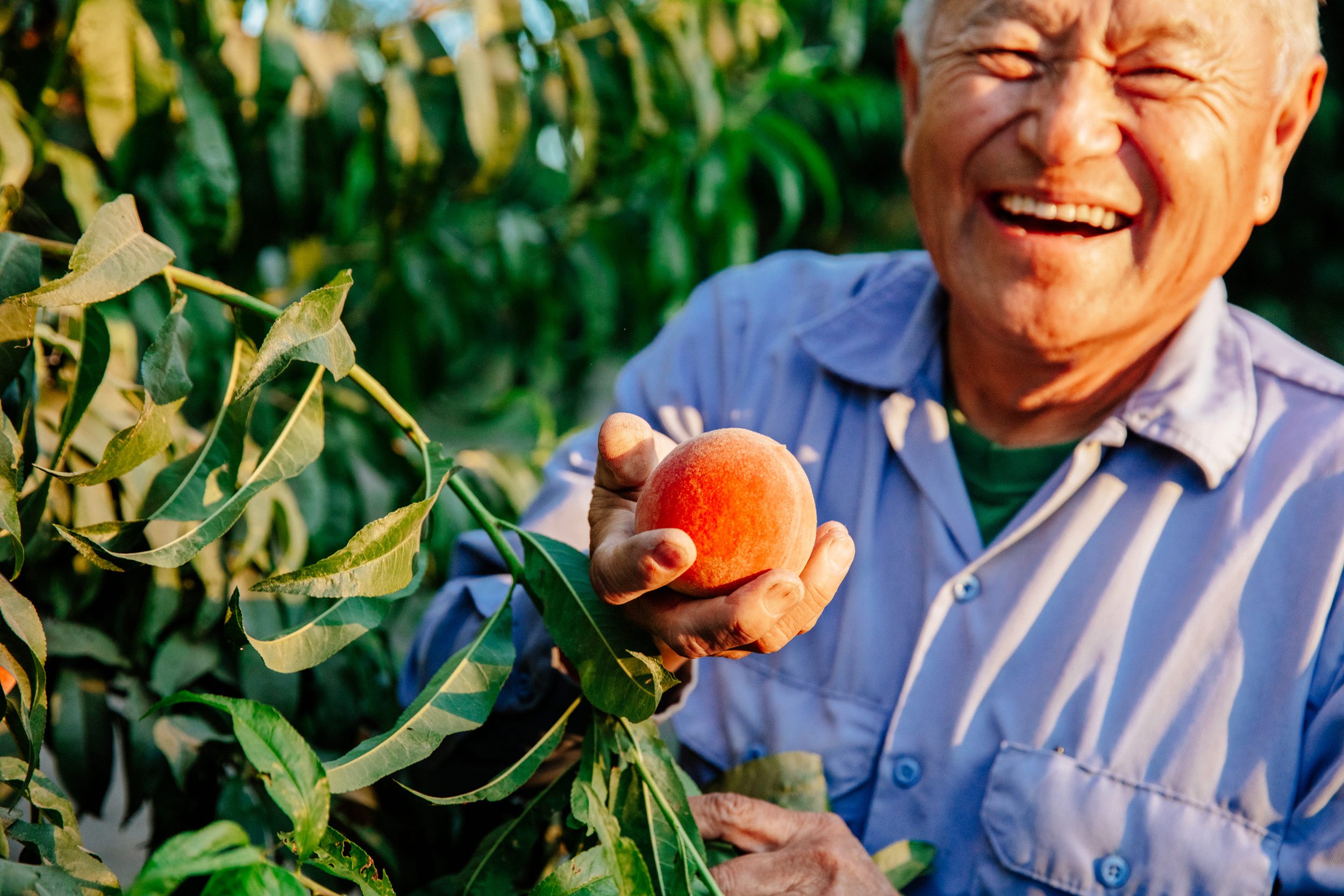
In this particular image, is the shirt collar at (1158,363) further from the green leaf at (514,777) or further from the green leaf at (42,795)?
the green leaf at (42,795)

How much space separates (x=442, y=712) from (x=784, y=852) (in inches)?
21.1

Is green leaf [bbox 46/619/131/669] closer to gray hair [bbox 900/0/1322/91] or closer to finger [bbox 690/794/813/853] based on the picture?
finger [bbox 690/794/813/853]

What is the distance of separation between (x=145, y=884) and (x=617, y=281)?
2.59 meters

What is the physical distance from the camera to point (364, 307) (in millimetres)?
2777

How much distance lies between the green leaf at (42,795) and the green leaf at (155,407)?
Answer: 0.88 feet

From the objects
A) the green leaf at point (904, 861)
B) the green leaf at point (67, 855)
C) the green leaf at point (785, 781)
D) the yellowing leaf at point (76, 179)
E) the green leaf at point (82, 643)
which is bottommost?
the green leaf at point (904, 861)

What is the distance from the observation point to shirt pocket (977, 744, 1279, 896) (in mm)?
1435

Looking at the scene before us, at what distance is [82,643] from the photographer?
145cm

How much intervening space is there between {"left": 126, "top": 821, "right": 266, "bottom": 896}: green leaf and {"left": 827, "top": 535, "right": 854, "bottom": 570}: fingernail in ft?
1.80

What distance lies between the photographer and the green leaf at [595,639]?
1.07 m

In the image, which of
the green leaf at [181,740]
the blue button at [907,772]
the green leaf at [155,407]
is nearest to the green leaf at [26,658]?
the green leaf at [155,407]

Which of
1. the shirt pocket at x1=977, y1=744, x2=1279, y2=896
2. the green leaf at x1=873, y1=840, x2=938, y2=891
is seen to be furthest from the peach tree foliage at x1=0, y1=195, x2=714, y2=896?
the shirt pocket at x1=977, y1=744, x2=1279, y2=896

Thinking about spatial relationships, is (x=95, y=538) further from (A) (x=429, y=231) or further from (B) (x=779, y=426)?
(A) (x=429, y=231)

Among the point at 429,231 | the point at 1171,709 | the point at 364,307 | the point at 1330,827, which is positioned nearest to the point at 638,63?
the point at 429,231
